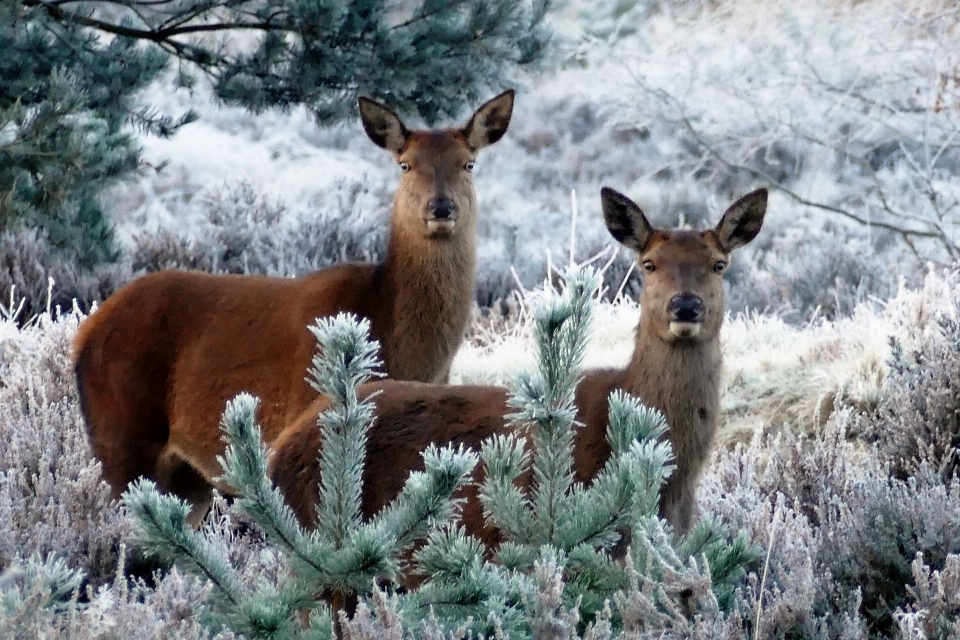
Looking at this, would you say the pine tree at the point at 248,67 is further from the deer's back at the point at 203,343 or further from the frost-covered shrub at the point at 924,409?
the frost-covered shrub at the point at 924,409

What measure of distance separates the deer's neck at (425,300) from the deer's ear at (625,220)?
1.18 meters

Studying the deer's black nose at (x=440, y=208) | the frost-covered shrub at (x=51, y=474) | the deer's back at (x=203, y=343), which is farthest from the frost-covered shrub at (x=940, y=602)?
the deer's black nose at (x=440, y=208)

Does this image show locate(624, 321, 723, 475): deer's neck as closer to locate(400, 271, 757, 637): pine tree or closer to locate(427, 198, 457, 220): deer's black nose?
locate(400, 271, 757, 637): pine tree

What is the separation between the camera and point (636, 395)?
449 centimetres

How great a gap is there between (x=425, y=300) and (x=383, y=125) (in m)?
1.16

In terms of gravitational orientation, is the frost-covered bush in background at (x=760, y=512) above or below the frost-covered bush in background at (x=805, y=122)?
below

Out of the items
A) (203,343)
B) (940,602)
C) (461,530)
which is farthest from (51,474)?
(940,602)

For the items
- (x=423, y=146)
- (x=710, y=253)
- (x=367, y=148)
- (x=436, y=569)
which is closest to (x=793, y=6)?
(x=367, y=148)

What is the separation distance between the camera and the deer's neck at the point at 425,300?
19.2 ft

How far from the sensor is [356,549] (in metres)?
2.93

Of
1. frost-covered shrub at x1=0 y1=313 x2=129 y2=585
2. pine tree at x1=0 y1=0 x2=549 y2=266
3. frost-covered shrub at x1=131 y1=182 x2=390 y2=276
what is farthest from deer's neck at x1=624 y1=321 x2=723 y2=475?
frost-covered shrub at x1=131 y1=182 x2=390 y2=276

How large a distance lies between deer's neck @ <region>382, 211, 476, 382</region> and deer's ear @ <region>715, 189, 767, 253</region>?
4.93 feet

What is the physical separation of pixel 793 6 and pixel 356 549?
21.4 m

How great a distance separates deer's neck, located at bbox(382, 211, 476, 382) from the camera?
5867 mm
